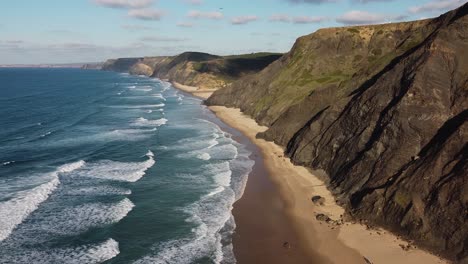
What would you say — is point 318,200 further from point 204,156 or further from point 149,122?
point 149,122

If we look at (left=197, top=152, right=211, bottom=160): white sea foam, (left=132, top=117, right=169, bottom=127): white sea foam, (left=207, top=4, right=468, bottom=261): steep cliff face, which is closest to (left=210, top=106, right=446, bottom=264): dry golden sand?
(left=207, top=4, right=468, bottom=261): steep cliff face

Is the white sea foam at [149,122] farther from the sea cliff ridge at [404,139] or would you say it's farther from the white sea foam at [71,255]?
the white sea foam at [71,255]

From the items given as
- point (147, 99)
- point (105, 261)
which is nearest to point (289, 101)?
point (105, 261)

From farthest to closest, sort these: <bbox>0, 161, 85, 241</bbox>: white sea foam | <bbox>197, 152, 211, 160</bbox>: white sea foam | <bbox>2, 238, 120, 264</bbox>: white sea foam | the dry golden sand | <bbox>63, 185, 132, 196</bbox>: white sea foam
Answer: <bbox>197, 152, 211, 160</bbox>: white sea foam, <bbox>63, 185, 132, 196</bbox>: white sea foam, <bbox>0, 161, 85, 241</bbox>: white sea foam, the dry golden sand, <bbox>2, 238, 120, 264</bbox>: white sea foam

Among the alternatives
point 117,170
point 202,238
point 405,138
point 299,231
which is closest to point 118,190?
point 117,170

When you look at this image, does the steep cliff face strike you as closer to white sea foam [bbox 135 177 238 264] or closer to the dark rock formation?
the dark rock formation
